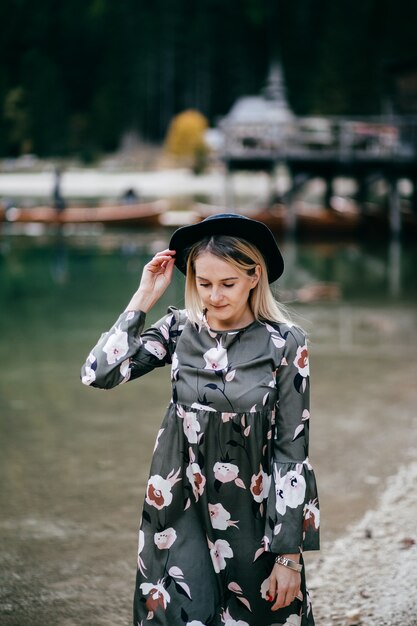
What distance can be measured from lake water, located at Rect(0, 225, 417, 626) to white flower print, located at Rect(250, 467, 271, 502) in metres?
1.29

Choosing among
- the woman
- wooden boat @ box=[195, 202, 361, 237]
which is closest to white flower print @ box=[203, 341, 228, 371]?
the woman

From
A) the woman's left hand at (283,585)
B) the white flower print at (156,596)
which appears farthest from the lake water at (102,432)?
the woman's left hand at (283,585)

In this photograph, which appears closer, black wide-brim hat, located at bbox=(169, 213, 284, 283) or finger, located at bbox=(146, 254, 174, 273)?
black wide-brim hat, located at bbox=(169, 213, 284, 283)

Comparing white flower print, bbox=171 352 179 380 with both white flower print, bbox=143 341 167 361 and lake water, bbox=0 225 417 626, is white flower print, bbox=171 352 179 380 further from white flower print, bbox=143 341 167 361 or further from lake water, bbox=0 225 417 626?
lake water, bbox=0 225 417 626

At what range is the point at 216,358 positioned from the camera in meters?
2.18

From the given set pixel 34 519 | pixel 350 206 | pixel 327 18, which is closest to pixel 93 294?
pixel 34 519

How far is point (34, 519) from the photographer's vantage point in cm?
434

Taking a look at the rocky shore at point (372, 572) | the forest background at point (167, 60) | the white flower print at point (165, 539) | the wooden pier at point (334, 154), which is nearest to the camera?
the white flower print at point (165, 539)

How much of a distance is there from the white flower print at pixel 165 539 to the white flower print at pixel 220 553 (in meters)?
0.09

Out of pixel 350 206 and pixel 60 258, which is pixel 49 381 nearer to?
pixel 60 258

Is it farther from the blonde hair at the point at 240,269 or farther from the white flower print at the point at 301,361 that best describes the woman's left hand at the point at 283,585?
the blonde hair at the point at 240,269

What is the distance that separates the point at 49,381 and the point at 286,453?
5.54 meters

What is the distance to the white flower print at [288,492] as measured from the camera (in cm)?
213

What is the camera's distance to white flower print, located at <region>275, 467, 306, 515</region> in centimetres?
213
